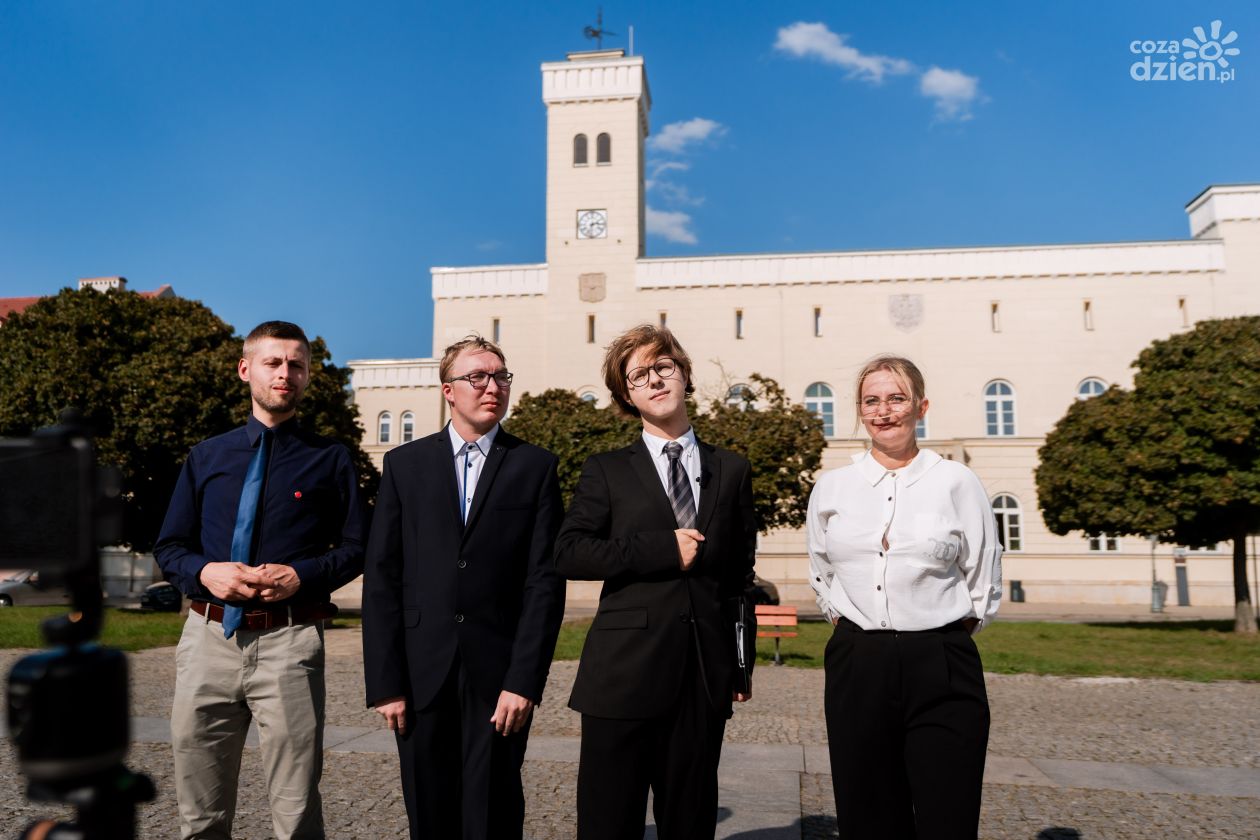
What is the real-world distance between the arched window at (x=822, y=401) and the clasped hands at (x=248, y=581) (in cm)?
3709

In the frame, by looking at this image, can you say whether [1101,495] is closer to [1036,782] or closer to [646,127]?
[1036,782]

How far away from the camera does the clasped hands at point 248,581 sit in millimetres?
3379

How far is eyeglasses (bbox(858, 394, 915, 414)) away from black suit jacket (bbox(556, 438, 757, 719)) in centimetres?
55

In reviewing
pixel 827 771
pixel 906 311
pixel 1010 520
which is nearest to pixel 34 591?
pixel 827 771

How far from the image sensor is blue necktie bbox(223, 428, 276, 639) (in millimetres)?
3467

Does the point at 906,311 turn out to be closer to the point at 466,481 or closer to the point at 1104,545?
the point at 1104,545

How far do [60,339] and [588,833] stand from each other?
23646mm

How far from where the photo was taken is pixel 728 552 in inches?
130

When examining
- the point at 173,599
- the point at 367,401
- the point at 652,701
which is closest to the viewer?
the point at 652,701

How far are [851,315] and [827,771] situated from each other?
35.4m

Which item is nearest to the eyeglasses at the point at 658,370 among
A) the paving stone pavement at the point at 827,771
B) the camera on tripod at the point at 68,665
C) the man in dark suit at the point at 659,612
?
the man in dark suit at the point at 659,612

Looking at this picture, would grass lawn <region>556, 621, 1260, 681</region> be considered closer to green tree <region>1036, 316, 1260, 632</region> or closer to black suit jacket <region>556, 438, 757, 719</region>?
green tree <region>1036, 316, 1260, 632</region>

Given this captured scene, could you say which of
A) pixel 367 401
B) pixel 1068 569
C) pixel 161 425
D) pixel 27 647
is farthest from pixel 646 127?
pixel 27 647

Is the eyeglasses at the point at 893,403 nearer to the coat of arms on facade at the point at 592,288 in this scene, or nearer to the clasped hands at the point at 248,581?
the clasped hands at the point at 248,581
